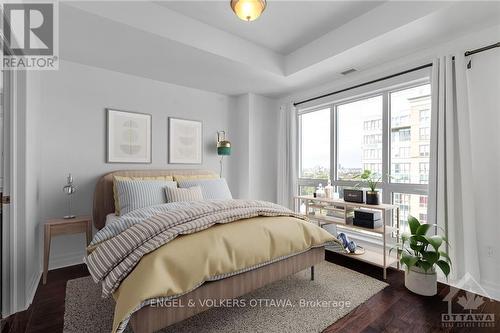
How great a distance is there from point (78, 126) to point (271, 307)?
2.91 meters

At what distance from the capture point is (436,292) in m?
2.08

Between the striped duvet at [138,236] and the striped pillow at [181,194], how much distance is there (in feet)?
2.62

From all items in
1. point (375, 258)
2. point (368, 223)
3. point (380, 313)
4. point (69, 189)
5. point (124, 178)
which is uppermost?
point (124, 178)

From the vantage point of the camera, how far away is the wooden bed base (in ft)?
4.18

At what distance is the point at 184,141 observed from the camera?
3.70 m

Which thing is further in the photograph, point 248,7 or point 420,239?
point 420,239

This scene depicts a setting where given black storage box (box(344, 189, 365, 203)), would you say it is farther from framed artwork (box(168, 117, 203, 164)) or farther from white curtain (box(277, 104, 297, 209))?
framed artwork (box(168, 117, 203, 164))

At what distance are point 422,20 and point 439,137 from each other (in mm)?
1084

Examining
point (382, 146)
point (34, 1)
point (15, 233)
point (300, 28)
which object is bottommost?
point (15, 233)

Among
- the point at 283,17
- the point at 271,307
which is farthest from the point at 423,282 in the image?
the point at 283,17

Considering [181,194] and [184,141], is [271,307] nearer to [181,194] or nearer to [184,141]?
[181,194]

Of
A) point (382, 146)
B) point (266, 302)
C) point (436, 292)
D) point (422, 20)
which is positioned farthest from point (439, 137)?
point (266, 302)

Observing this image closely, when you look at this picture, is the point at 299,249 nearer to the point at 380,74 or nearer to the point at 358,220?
the point at 358,220

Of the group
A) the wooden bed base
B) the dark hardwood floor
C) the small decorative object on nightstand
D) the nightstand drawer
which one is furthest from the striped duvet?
the small decorative object on nightstand
